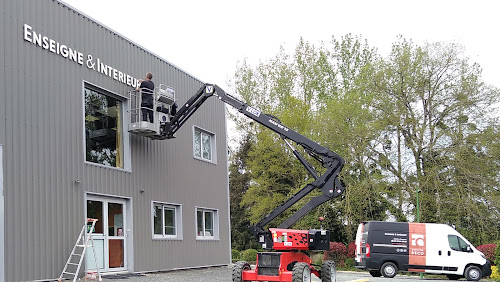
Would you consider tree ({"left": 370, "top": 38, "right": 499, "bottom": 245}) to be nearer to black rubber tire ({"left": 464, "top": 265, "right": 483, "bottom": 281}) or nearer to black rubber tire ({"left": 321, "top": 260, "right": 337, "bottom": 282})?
black rubber tire ({"left": 464, "top": 265, "right": 483, "bottom": 281})

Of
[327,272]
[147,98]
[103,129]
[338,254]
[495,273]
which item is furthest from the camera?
[338,254]

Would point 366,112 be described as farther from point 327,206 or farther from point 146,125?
point 146,125

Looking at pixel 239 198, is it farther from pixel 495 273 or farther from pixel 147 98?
pixel 147 98

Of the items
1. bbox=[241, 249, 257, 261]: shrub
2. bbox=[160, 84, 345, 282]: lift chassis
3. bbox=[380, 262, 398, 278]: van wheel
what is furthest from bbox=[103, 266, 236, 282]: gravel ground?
bbox=[241, 249, 257, 261]: shrub

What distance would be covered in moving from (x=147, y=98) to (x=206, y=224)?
6.48m

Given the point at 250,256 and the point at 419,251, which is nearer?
the point at 419,251

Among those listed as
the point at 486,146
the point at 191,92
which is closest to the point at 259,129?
the point at 486,146

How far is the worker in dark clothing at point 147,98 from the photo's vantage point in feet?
50.9

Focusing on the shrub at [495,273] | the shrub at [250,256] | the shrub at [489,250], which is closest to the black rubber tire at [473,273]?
the shrub at [495,273]

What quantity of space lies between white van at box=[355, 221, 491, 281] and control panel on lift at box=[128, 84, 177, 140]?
10.1 metres

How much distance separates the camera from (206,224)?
20234 mm

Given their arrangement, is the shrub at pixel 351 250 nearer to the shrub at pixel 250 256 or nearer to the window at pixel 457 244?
the shrub at pixel 250 256

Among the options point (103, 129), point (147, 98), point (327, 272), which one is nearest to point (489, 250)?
point (327, 272)

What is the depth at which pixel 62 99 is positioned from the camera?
13445 millimetres
